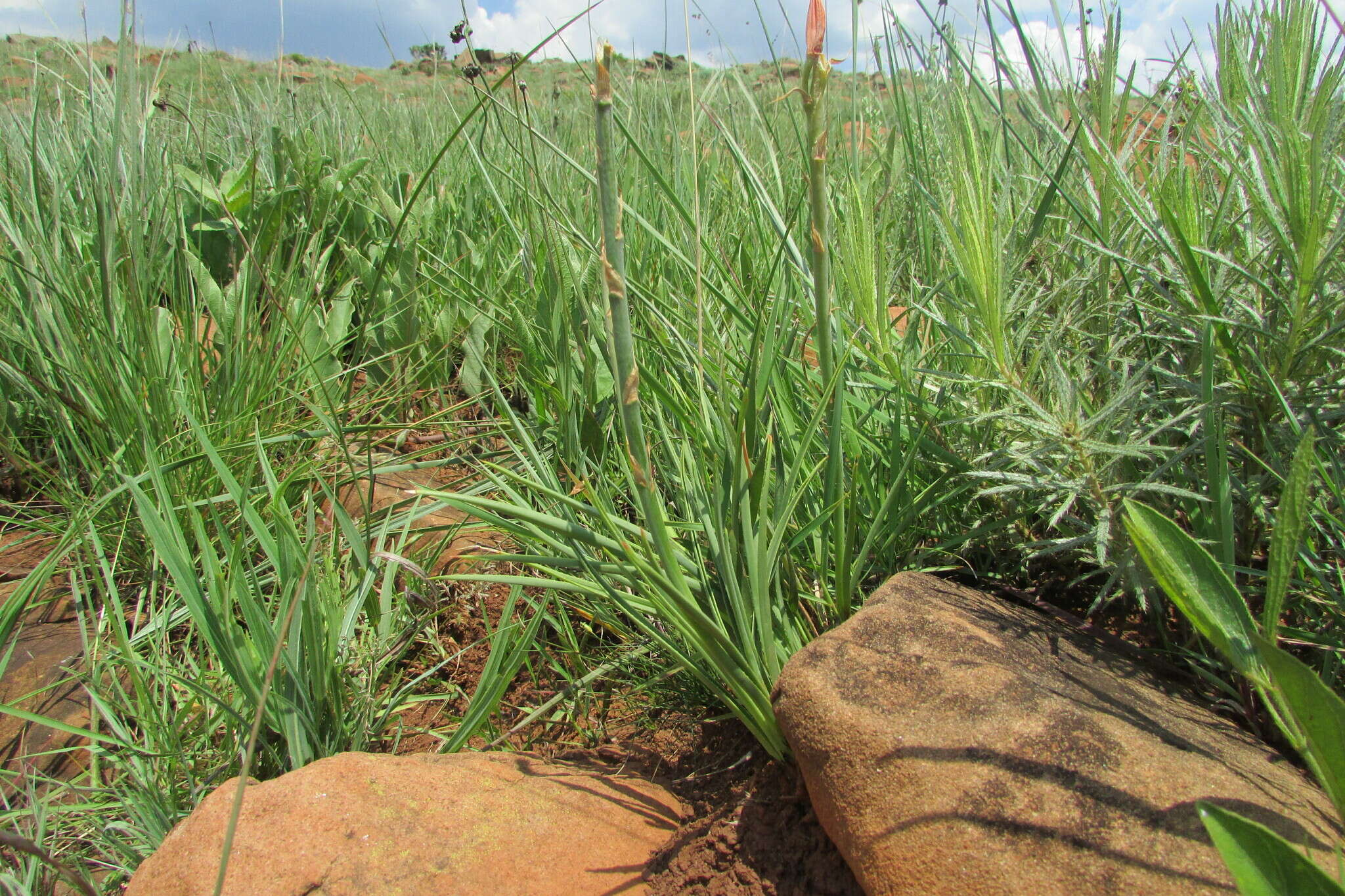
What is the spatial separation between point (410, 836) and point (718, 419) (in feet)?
1.84

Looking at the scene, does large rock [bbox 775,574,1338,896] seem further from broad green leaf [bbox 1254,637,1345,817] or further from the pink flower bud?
the pink flower bud

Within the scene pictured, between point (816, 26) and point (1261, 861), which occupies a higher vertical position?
point (816, 26)

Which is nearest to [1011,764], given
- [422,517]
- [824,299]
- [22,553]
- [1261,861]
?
[1261,861]

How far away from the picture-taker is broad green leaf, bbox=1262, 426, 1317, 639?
0.59 metres

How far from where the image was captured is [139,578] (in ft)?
4.57

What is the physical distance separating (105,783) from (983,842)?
1112 millimetres

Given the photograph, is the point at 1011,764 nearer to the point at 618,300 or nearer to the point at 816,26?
the point at 618,300

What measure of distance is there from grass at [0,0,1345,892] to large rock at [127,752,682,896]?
5.5 inches

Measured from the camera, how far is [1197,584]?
641 mm

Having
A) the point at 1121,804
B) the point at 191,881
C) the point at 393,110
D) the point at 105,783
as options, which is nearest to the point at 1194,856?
the point at 1121,804

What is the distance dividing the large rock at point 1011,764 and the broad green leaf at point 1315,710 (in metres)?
0.07

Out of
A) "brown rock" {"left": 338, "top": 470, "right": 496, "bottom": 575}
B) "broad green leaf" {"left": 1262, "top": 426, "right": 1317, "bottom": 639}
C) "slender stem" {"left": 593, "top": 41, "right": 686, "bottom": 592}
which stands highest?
"slender stem" {"left": 593, "top": 41, "right": 686, "bottom": 592}

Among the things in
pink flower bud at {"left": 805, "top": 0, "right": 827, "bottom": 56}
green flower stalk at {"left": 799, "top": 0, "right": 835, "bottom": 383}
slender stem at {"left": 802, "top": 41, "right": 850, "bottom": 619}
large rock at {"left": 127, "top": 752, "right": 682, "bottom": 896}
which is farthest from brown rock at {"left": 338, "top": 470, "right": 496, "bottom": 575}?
pink flower bud at {"left": 805, "top": 0, "right": 827, "bottom": 56}

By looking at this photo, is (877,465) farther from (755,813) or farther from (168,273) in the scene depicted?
(168,273)
